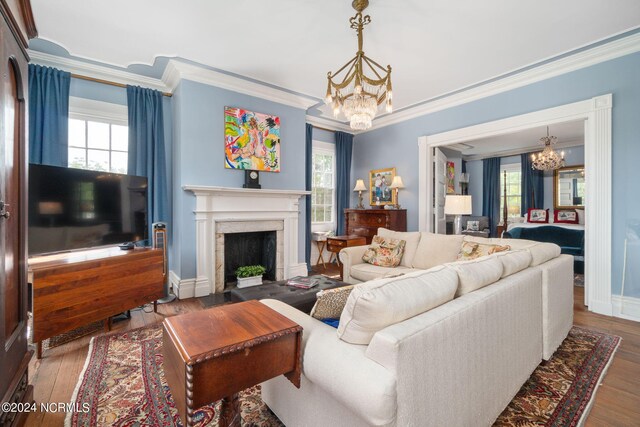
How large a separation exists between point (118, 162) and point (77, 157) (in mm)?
414

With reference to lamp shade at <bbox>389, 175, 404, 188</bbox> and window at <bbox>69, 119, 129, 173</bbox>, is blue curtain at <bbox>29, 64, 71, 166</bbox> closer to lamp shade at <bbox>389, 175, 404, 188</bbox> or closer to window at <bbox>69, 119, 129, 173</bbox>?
window at <bbox>69, 119, 129, 173</bbox>

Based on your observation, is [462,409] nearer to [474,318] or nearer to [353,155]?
[474,318]

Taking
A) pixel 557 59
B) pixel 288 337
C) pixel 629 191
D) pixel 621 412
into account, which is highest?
pixel 557 59

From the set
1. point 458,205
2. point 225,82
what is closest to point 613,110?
point 458,205

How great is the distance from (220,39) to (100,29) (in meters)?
1.12

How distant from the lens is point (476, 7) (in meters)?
2.49

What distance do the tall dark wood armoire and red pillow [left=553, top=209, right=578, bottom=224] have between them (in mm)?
9053

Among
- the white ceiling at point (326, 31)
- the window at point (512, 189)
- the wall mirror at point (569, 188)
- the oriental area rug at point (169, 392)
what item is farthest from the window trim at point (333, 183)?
the wall mirror at point (569, 188)

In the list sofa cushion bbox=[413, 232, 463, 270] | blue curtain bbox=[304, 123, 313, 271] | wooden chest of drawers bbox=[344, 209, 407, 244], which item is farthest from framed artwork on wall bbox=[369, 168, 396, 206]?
sofa cushion bbox=[413, 232, 463, 270]

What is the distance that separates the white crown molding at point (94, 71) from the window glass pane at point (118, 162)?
0.91 m


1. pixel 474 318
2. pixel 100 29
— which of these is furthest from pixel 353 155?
pixel 474 318

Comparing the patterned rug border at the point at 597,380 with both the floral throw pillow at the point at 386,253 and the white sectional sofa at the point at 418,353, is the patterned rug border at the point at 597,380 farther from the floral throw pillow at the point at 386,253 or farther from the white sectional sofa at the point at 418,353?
the floral throw pillow at the point at 386,253

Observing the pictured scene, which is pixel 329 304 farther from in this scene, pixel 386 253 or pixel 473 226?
pixel 473 226

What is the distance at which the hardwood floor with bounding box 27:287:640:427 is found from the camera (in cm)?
163
